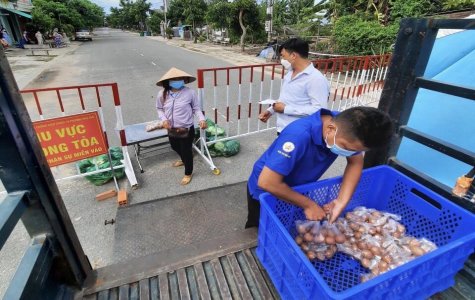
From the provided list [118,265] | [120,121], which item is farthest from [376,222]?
[120,121]

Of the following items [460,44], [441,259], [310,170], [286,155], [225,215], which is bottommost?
[225,215]

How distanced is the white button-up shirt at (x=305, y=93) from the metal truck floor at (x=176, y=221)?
48.3 inches

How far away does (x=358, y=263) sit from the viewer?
5.85ft

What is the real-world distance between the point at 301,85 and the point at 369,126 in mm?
1695

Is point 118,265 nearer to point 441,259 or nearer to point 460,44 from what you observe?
point 441,259

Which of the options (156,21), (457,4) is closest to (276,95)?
(457,4)

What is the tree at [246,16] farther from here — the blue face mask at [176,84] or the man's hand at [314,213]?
the man's hand at [314,213]

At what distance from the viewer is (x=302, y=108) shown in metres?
2.95

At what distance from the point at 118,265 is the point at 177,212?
1250 millimetres

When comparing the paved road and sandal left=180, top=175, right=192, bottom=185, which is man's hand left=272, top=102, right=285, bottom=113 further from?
sandal left=180, top=175, right=192, bottom=185

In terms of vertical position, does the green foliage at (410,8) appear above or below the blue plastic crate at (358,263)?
above

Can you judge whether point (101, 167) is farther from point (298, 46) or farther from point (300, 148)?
point (300, 148)

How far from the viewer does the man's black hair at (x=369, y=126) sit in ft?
4.25

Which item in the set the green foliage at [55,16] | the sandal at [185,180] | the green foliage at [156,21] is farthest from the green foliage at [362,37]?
the green foliage at [156,21]
